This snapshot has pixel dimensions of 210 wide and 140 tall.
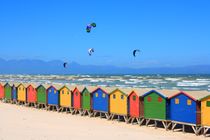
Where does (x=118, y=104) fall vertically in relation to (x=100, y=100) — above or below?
below

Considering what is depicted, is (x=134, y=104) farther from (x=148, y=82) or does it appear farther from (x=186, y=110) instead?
(x=148, y=82)

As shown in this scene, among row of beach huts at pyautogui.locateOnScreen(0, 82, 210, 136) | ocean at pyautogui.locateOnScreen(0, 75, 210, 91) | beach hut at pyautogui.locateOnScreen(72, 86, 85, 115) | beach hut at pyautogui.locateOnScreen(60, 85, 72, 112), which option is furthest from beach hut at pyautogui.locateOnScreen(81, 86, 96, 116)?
ocean at pyautogui.locateOnScreen(0, 75, 210, 91)

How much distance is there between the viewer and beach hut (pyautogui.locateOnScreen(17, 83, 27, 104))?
36.2 meters

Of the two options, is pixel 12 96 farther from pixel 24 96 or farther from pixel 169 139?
pixel 169 139

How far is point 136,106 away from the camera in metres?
24.5

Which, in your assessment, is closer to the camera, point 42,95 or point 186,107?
point 186,107

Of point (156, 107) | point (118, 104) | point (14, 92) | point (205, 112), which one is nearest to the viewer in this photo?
point (205, 112)

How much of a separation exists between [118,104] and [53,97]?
7740 mm

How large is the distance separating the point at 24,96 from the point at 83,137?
16937 mm

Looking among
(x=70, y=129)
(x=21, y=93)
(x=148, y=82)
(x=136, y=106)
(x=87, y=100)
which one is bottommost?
(x=70, y=129)

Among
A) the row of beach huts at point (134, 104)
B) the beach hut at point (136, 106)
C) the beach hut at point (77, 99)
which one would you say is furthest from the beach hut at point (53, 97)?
the beach hut at point (136, 106)

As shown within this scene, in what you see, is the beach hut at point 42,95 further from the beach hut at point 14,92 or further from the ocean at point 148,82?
the ocean at point 148,82

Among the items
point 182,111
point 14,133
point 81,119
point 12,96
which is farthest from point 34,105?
point 182,111

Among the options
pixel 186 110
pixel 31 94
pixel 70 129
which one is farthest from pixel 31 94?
pixel 186 110
